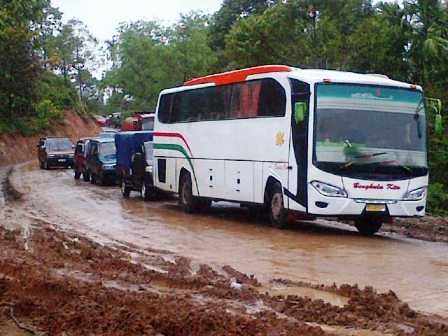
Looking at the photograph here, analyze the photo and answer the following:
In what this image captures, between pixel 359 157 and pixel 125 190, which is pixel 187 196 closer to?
pixel 125 190

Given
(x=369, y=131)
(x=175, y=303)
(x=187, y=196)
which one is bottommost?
(x=187, y=196)

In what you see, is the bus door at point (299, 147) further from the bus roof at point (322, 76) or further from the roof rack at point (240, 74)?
the roof rack at point (240, 74)

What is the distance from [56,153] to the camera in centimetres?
4366

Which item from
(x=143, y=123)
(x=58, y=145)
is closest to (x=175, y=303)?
(x=143, y=123)

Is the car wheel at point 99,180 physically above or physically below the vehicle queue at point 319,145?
below

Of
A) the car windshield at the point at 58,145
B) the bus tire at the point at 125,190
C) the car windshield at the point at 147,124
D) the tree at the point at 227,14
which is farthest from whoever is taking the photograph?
the tree at the point at 227,14

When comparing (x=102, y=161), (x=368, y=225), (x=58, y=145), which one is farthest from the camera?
(x=58, y=145)

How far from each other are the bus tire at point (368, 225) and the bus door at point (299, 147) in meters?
1.89

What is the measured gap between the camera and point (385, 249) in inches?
555

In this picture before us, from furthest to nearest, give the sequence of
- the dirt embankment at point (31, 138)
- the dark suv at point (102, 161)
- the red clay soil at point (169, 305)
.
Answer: the dirt embankment at point (31, 138)
the dark suv at point (102, 161)
the red clay soil at point (169, 305)

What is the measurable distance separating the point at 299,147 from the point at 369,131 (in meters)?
1.34

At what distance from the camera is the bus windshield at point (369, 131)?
15336 mm

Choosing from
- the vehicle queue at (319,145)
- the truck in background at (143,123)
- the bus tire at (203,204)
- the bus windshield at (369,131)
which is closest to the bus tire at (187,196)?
the bus tire at (203,204)

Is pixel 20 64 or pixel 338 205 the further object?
pixel 20 64
